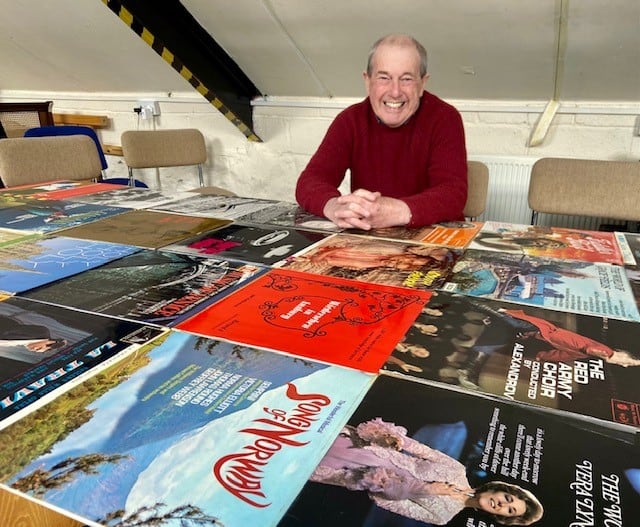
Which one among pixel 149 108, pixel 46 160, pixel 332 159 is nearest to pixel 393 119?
pixel 332 159

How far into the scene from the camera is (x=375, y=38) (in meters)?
2.30

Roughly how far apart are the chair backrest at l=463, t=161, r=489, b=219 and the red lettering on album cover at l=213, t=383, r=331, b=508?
50.4 inches

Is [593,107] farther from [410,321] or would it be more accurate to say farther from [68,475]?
[68,475]

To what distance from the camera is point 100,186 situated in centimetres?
168

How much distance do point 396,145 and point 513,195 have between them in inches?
45.8

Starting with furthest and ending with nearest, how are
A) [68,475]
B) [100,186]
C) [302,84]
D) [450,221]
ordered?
[302,84]
[100,186]
[450,221]
[68,475]

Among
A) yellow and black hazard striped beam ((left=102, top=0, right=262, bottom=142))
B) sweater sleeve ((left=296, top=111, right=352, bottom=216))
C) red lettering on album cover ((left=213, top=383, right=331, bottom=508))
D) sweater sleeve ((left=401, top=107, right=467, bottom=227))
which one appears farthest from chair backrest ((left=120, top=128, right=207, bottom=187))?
red lettering on album cover ((left=213, top=383, right=331, bottom=508))

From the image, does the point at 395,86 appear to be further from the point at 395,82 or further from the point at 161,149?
the point at 161,149

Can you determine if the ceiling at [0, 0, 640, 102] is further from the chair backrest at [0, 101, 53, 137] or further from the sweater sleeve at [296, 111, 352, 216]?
the sweater sleeve at [296, 111, 352, 216]

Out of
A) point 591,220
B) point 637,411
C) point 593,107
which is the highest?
point 593,107

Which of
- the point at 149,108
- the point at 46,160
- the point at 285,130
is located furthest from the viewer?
the point at 149,108

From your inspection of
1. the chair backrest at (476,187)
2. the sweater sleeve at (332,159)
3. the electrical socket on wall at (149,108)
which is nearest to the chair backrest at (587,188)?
the chair backrest at (476,187)

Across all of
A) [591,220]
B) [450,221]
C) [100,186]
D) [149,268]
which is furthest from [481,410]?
[591,220]

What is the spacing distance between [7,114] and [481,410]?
11.3 feet
